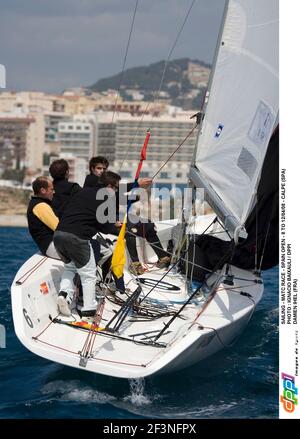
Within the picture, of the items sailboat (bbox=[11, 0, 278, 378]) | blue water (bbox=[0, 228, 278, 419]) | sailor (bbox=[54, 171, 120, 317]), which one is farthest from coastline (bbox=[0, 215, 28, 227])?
blue water (bbox=[0, 228, 278, 419])

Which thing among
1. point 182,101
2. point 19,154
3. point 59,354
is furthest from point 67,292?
point 182,101

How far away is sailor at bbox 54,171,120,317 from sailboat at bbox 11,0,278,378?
0.55 ft

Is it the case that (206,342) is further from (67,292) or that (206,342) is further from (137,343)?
(67,292)

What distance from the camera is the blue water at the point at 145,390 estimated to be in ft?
15.3

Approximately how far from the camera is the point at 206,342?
5320 mm

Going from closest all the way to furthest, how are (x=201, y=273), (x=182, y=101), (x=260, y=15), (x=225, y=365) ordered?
1. (x=225, y=365)
2. (x=260, y=15)
3. (x=201, y=273)
4. (x=182, y=101)

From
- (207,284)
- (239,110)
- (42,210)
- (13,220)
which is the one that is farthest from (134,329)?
(13,220)

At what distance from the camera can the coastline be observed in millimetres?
59688

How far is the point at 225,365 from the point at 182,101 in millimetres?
155000

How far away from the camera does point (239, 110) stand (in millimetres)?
6180

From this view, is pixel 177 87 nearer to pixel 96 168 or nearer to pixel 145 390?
pixel 96 168

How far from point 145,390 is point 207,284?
6.87 ft

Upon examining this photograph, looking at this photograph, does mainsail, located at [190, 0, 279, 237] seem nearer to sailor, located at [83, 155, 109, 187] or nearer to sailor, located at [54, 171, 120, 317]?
sailor, located at [83, 155, 109, 187]
